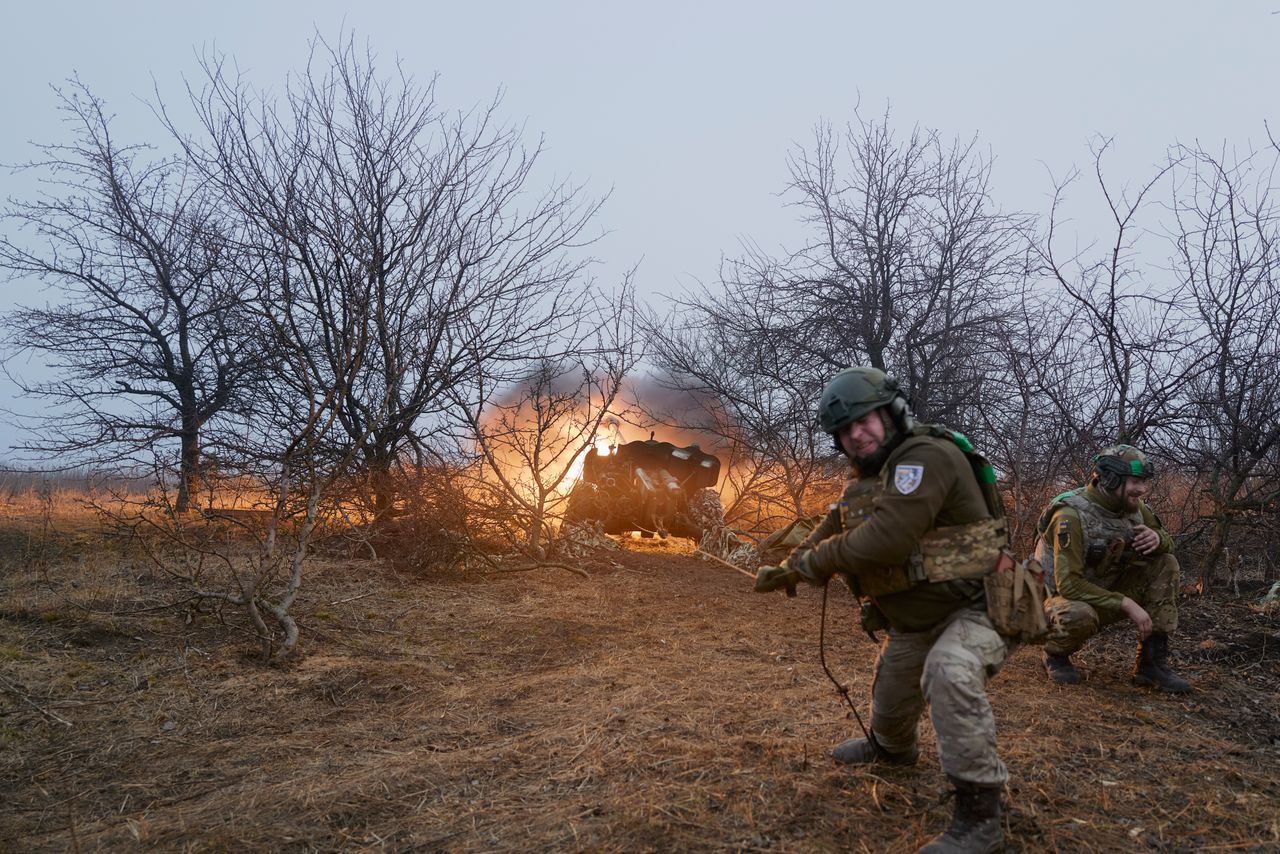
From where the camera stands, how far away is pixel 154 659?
5.59 metres

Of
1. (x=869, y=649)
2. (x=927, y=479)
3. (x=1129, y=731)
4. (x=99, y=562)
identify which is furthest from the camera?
(x=99, y=562)

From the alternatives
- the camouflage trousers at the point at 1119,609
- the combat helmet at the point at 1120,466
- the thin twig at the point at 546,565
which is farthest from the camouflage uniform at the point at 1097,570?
the thin twig at the point at 546,565

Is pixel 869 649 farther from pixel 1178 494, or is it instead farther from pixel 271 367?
pixel 271 367

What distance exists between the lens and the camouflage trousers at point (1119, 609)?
5.18 m

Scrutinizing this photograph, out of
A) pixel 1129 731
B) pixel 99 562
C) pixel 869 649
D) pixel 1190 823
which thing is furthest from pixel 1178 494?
pixel 99 562

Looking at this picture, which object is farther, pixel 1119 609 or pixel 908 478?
pixel 1119 609

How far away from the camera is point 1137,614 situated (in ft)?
16.2

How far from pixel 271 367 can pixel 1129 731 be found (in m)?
9.65

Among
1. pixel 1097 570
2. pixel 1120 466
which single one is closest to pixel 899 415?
pixel 1120 466

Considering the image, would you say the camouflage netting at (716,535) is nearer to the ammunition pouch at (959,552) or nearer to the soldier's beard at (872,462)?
the soldier's beard at (872,462)

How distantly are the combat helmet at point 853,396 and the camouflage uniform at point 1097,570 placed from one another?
2715mm

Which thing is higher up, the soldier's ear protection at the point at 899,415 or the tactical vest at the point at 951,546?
the soldier's ear protection at the point at 899,415

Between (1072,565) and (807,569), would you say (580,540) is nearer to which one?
(1072,565)

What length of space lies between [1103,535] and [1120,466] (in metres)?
0.46
